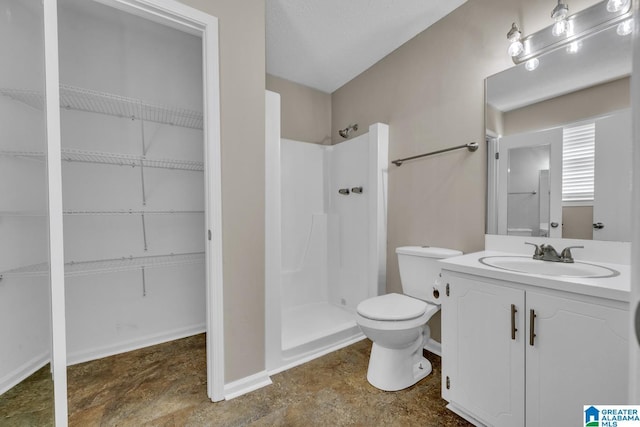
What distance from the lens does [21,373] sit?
4.56 ft

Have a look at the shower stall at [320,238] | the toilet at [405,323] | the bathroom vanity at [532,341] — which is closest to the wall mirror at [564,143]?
the bathroom vanity at [532,341]

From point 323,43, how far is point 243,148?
1216 millimetres

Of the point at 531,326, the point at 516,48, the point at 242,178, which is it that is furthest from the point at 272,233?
the point at 516,48

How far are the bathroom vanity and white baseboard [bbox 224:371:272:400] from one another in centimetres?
101

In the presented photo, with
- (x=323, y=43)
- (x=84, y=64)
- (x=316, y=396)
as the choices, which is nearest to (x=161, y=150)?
(x=84, y=64)

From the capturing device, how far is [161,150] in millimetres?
2188

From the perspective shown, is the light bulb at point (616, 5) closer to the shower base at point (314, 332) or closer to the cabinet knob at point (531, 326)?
the cabinet knob at point (531, 326)

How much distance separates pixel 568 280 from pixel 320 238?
2.06 m

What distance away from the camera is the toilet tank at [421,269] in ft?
5.82

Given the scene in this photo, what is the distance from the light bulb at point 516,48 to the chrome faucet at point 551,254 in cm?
104

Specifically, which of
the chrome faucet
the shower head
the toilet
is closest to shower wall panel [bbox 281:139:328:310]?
the shower head

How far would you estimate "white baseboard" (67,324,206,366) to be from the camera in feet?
6.25

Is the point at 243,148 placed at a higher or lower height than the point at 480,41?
lower

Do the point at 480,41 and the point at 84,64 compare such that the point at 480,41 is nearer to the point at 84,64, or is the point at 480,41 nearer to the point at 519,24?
the point at 519,24
